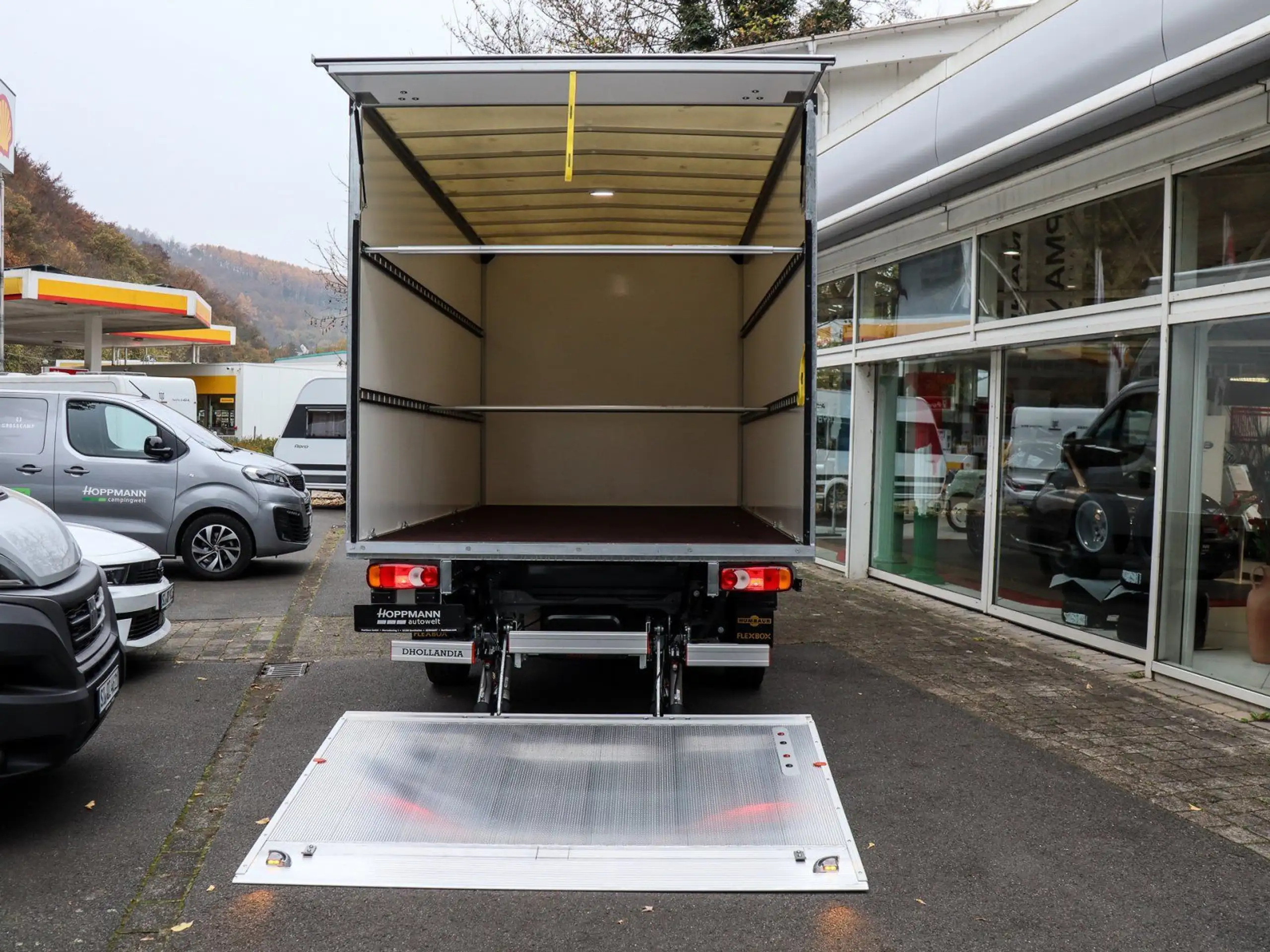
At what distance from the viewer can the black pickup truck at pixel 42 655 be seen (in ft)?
12.1

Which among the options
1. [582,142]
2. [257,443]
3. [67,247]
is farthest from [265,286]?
[582,142]

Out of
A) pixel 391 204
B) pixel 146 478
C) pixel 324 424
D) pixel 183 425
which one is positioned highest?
pixel 391 204

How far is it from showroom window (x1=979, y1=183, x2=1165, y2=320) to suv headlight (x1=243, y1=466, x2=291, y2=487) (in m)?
6.69

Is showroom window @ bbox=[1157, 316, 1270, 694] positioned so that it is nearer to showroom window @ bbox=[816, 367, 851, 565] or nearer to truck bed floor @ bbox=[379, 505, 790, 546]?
truck bed floor @ bbox=[379, 505, 790, 546]

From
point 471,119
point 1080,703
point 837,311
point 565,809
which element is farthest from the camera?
point 837,311

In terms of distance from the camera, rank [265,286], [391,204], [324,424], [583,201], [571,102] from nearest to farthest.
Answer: [571,102] → [391,204] → [583,201] → [324,424] → [265,286]

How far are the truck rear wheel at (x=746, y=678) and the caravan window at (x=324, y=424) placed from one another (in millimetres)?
12111

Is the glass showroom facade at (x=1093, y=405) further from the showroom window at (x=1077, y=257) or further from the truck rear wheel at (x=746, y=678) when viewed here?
A: the truck rear wheel at (x=746, y=678)

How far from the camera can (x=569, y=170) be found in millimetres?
4668

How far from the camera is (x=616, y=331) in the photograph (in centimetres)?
821

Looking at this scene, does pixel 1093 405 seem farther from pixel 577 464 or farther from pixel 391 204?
pixel 391 204

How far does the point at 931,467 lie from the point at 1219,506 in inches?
138

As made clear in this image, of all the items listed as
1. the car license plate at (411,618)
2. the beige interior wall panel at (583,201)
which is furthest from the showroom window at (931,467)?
the car license plate at (411,618)

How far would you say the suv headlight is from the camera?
10.3 m
